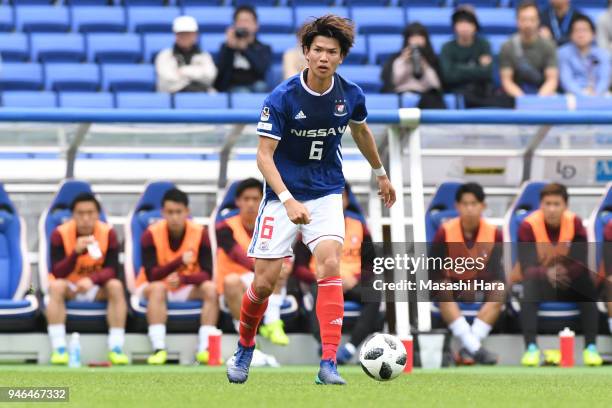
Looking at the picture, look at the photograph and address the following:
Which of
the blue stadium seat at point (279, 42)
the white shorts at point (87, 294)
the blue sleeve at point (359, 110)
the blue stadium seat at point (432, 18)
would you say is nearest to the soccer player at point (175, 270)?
the white shorts at point (87, 294)

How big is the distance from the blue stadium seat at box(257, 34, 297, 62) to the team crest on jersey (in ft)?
24.6

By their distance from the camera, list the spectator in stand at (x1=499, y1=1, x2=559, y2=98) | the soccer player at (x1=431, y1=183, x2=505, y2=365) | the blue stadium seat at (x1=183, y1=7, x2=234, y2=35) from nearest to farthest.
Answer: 1. the soccer player at (x1=431, y1=183, x2=505, y2=365)
2. the spectator in stand at (x1=499, y1=1, x2=559, y2=98)
3. the blue stadium seat at (x1=183, y1=7, x2=234, y2=35)

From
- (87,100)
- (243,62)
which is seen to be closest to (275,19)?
(243,62)

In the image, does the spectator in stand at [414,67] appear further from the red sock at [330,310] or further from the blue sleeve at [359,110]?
the red sock at [330,310]

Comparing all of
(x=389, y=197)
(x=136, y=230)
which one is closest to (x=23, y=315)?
(x=136, y=230)

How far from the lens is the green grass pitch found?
19.8ft

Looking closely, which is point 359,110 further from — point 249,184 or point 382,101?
point 382,101

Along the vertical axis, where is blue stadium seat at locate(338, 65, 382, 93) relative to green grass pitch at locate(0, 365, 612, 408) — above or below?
above

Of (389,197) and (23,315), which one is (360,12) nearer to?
(23,315)

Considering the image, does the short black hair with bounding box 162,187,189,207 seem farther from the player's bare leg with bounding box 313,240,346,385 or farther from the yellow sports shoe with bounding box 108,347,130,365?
the player's bare leg with bounding box 313,240,346,385

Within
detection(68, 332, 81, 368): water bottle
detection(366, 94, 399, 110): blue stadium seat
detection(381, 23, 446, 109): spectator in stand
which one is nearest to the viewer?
detection(68, 332, 81, 368): water bottle

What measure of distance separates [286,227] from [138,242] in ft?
12.9

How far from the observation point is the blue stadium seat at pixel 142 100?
13.0 metres

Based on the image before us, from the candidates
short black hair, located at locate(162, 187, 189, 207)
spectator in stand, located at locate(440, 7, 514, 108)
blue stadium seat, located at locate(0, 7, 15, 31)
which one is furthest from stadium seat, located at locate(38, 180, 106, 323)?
blue stadium seat, located at locate(0, 7, 15, 31)
